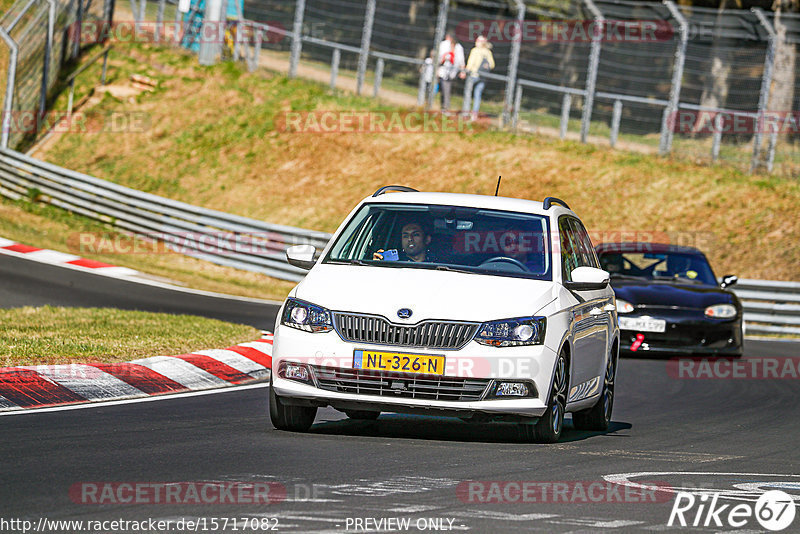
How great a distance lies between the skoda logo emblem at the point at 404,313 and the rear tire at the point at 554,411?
1.02 metres

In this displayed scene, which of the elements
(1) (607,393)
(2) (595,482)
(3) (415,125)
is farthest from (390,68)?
(2) (595,482)

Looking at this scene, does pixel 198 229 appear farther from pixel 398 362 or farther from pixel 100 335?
pixel 398 362

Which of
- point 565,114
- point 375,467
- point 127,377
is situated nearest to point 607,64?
point 565,114

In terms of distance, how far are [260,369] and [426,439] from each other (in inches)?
175

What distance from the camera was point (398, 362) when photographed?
26.8 feet

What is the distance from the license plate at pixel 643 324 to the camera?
53.8ft

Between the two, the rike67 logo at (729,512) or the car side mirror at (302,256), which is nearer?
the rike67 logo at (729,512)

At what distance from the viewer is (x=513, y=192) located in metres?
29.3

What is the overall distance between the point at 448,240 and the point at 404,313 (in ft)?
3.90

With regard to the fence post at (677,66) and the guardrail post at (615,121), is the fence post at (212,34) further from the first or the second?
the fence post at (677,66)

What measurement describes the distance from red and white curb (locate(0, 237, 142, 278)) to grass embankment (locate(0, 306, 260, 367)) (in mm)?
6408

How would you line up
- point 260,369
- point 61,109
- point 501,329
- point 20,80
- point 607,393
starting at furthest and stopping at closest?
point 61,109 < point 20,80 < point 260,369 < point 607,393 < point 501,329

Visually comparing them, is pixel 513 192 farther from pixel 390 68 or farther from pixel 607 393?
pixel 607 393

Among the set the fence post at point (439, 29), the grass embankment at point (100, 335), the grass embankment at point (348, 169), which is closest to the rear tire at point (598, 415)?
the grass embankment at point (100, 335)
